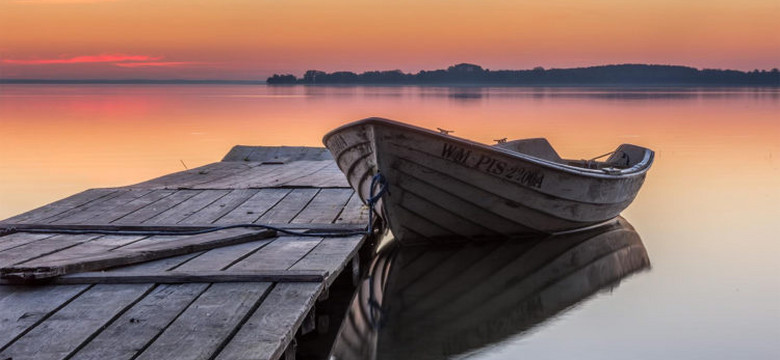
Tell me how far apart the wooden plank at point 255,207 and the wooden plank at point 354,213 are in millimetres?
721

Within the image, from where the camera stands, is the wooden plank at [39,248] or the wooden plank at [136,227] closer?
the wooden plank at [39,248]

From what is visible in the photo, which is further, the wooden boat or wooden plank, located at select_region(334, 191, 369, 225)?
the wooden boat

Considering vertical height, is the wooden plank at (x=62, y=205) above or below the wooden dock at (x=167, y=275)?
below

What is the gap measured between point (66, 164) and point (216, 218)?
11233 millimetres

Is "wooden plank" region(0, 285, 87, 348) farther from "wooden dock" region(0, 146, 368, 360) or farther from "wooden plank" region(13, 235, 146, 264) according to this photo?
"wooden plank" region(13, 235, 146, 264)

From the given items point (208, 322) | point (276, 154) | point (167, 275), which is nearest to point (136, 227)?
point (167, 275)

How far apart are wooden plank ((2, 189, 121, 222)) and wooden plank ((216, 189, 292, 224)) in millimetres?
1512

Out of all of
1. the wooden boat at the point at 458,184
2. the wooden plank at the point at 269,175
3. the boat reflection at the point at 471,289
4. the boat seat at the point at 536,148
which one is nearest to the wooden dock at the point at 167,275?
the wooden boat at the point at 458,184

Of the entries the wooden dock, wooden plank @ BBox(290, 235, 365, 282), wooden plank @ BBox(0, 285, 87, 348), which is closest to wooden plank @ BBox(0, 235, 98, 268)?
the wooden dock

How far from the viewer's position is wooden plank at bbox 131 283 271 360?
13.2ft

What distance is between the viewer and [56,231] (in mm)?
7191

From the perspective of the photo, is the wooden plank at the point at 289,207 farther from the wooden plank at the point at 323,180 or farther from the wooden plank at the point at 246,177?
the wooden plank at the point at 246,177

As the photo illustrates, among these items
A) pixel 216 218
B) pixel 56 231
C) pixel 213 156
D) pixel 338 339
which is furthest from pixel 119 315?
pixel 213 156

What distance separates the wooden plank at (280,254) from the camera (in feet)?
18.7
